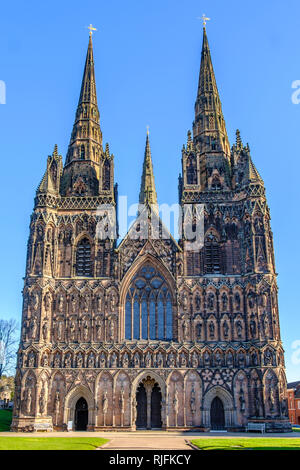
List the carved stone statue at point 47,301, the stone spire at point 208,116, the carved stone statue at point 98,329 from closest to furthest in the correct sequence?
the carved stone statue at point 98,329, the carved stone statue at point 47,301, the stone spire at point 208,116

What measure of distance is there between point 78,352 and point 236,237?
18.7m

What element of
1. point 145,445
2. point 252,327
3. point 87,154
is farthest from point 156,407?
point 87,154

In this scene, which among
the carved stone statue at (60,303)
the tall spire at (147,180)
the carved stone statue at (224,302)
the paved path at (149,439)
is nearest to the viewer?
the paved path at (149,439)

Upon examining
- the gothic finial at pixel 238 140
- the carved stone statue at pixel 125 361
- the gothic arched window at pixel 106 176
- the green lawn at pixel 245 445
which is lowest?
the green lawn at pixel 245 445

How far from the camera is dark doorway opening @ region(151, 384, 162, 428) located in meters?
44.2

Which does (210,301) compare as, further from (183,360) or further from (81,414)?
(81,414)

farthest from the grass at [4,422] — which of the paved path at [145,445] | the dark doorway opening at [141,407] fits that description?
the paved path at [145,445]

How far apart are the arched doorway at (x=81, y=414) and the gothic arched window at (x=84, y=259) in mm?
11856

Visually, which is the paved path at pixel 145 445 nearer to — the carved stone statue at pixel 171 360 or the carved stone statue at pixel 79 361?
the carved stone statue at pixel 171 360

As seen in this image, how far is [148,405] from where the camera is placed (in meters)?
44.4

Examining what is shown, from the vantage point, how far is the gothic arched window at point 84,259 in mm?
49375

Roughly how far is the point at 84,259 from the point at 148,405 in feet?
50.0

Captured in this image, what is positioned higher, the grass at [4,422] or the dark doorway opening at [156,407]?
the dark doorway opening at [156,407]

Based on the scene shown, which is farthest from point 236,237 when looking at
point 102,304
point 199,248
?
point 102,304
